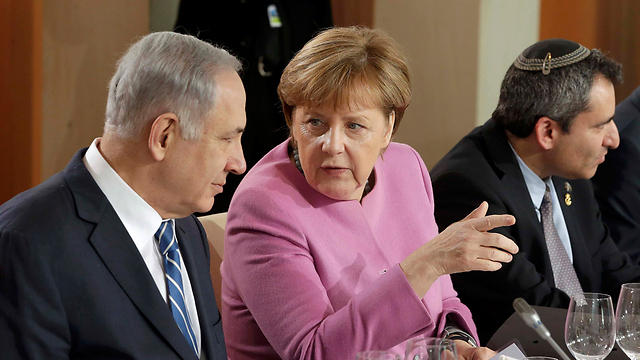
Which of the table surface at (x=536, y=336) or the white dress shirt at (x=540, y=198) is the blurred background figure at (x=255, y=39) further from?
the table surface at (x=536, y=336)

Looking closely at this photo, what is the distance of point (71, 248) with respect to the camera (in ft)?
3.85

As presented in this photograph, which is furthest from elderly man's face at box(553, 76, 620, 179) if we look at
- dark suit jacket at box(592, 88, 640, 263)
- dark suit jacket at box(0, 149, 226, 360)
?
dark suit jacket at box(0, 149, 226, 360)

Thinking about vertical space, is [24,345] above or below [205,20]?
below

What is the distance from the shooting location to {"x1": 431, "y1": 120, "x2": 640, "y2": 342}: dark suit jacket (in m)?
2.10

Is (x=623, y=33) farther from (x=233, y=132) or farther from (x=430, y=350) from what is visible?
(x=430, y=350)

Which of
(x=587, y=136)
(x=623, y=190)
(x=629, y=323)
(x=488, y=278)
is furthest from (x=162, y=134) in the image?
(x=623, y=190)

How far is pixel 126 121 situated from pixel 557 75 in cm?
161

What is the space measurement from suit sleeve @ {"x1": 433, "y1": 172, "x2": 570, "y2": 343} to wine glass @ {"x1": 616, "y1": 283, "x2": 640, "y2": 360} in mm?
657

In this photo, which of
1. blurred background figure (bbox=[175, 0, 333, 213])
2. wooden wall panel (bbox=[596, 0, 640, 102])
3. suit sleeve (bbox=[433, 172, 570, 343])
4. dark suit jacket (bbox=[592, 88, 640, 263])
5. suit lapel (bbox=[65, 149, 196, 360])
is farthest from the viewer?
wooden wall panel (bbox=[596, 0, 640, 102])

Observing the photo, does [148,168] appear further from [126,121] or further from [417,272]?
[417,272]

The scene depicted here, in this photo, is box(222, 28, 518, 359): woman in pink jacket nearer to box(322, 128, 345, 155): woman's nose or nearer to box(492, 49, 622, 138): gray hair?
box(322, 128, 345, 155): woman's nose

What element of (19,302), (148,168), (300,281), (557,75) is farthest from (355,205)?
(557,75)

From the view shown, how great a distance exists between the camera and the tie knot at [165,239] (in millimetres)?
1367

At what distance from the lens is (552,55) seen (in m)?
2.30
